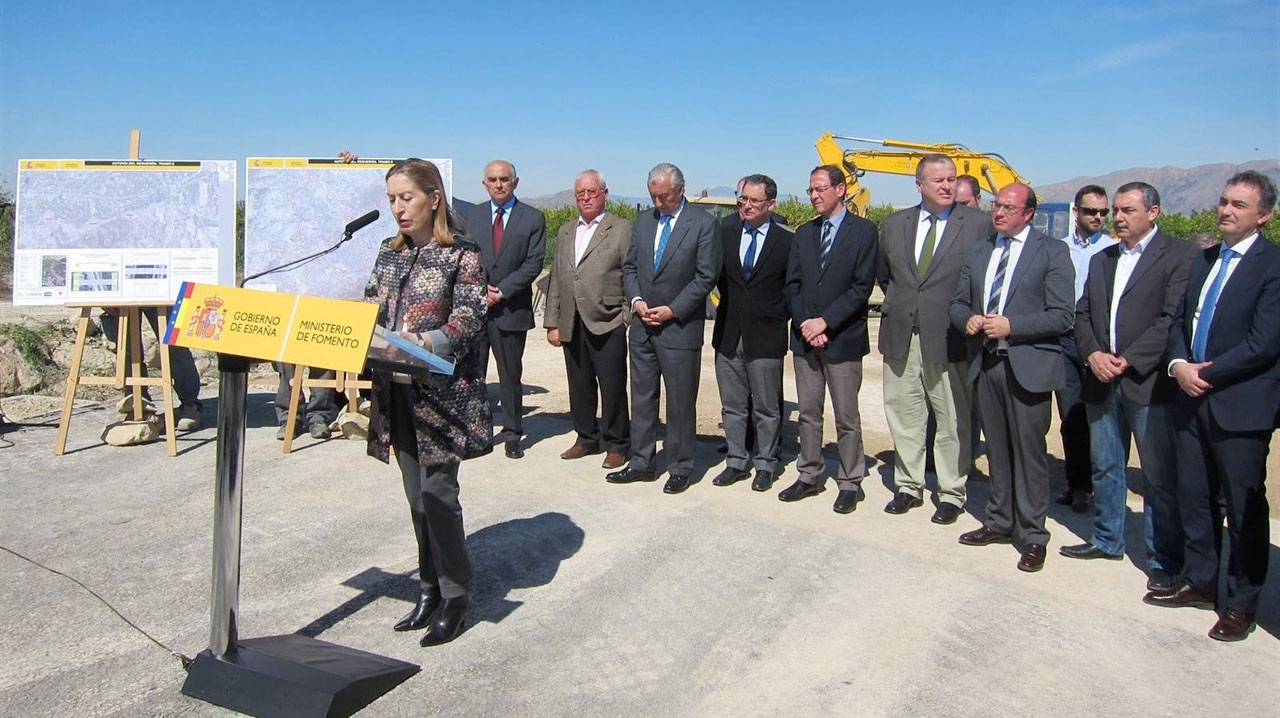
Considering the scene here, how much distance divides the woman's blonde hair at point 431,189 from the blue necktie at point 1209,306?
10.6 feet

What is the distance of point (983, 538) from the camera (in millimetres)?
5152

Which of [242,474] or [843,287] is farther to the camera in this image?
[843,287]

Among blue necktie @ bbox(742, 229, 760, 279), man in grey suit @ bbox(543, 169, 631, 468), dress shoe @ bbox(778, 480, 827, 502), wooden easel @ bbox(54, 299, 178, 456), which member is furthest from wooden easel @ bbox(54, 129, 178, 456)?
dress shoe @ bbox(778, 480, 827, 502)

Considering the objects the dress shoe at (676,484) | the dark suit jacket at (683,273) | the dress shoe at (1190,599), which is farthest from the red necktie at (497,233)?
the dress shoe at (1190,599)

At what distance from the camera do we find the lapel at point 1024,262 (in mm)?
4941

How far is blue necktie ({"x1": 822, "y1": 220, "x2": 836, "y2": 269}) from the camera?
5.73 metres

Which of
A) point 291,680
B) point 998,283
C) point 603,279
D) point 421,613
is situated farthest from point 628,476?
point 291,680

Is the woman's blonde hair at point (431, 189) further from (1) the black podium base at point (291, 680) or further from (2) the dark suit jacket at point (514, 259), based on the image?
(2) the dark suit jacket at point (514, 259)

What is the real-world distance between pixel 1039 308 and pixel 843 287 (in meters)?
1.14

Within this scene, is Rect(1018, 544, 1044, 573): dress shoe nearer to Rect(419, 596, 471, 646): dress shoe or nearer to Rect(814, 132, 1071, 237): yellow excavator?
Rect(419, 596, 471, 646): dress shoe

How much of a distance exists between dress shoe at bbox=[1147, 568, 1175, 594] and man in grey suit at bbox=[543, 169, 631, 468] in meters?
3.28

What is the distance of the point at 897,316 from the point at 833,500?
1.20 metres

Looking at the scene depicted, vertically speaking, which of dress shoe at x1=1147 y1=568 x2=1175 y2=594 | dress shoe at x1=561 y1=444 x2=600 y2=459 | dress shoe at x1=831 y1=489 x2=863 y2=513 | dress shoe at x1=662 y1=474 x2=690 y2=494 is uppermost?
dress shoe at x1=1147 y1=568 x2=1175 y2=594

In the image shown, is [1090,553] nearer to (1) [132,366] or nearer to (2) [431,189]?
(2) [431,189]
